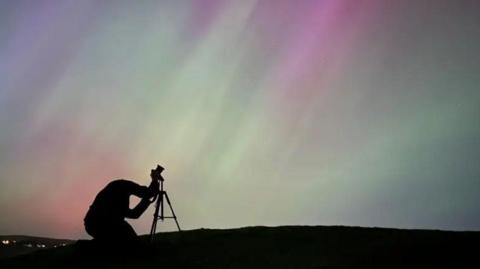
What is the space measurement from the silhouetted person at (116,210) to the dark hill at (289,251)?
22.0 inches

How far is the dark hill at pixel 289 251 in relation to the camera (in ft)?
40.4

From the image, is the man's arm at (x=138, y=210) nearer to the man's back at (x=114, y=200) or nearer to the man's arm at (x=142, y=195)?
the man's arm at (x=142, y=195)

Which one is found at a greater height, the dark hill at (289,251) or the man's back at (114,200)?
the man's back at (114,200)

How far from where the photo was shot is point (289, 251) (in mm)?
14305

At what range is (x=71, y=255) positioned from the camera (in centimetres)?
1608

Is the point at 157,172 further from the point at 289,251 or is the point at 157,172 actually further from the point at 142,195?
the point at 289,251

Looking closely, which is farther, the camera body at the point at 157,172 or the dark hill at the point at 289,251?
the camera body at the point at 157,172

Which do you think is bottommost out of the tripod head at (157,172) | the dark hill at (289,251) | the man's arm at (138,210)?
the dark hill at (289,251)

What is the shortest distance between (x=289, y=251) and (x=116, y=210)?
5.16m

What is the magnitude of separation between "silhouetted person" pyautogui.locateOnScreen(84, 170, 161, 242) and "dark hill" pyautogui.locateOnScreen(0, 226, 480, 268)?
56 cm

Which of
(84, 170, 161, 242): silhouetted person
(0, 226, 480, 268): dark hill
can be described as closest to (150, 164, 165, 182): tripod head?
(84, 170, 161, 242): silhouetted person

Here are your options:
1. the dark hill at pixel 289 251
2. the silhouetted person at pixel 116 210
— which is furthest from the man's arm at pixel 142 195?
the dark hill at pixel 289 251

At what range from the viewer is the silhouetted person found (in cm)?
1554

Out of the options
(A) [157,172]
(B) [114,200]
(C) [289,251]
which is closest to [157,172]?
(A) [157,172]
